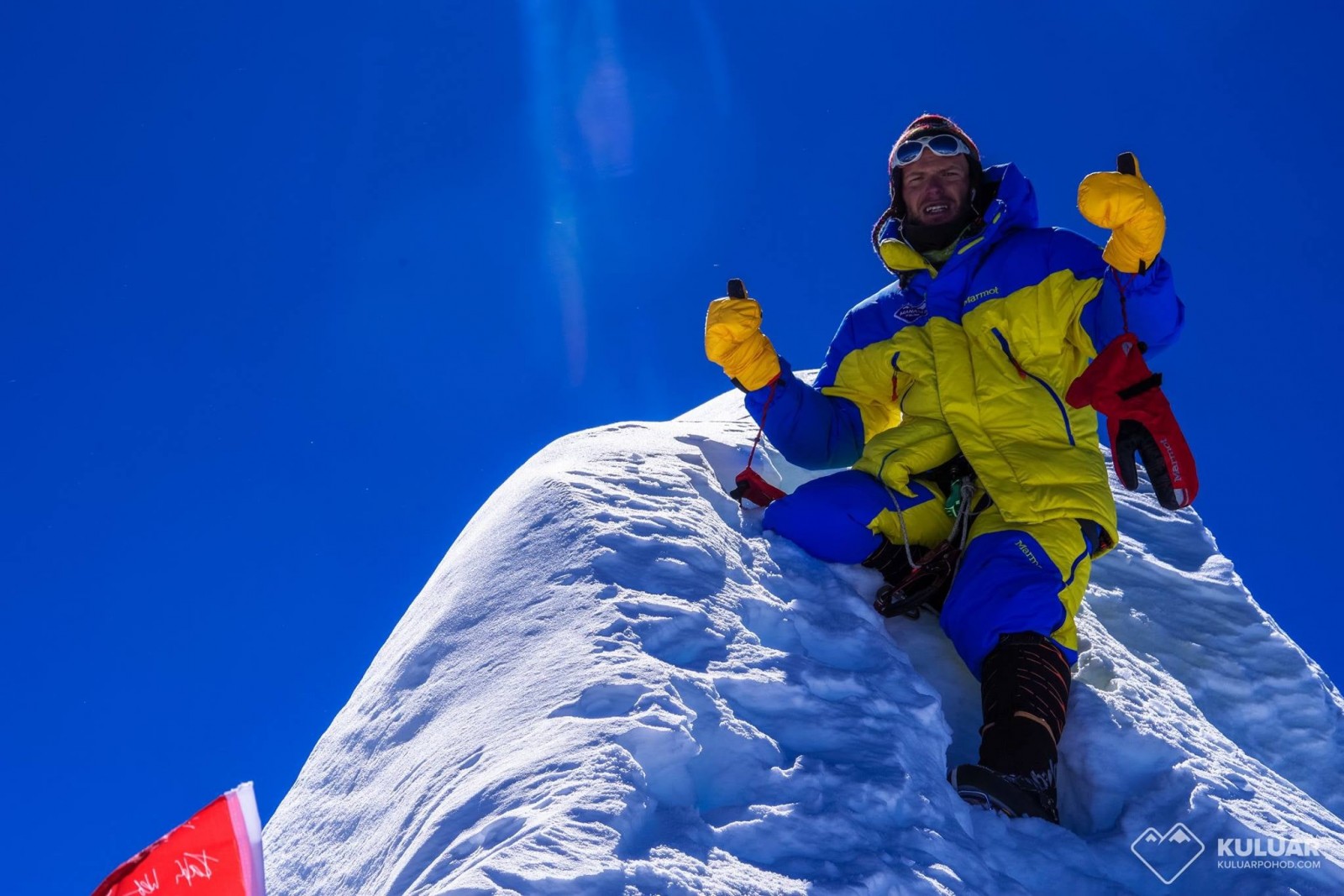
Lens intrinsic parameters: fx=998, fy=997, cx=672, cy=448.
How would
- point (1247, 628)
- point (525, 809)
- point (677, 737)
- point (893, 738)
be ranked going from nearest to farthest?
point (525, 809), point (677, 737), point (893, 738), point (1247, 628)

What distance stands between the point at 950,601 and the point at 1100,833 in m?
0.79

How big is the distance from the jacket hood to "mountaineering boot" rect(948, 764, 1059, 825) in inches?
80.8

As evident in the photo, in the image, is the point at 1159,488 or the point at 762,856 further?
the point at 1159,488

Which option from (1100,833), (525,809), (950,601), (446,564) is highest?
(446,564)

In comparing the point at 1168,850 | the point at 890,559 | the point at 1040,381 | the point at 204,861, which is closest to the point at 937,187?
the point at 1040,381

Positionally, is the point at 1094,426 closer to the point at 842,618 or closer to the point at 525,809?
the point at 842,618

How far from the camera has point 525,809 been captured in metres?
2.05

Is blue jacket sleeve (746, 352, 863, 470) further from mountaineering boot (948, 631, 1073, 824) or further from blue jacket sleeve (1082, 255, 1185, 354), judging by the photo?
mountaineering boot (948, 631, 1073, 824)

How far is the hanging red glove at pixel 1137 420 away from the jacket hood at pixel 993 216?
82cm

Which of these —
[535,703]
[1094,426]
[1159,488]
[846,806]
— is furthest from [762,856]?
[1094,426]

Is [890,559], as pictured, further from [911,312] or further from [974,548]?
[911,312]

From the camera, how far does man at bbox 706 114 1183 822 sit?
2992 millimetres

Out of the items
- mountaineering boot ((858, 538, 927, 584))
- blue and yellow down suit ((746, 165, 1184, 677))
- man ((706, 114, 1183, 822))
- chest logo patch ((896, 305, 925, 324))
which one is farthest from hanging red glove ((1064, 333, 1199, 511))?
chest logo patch ((896, 305, 925, 324))

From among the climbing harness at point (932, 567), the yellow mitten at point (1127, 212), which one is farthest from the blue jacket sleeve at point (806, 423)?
the yellow mitten at point (1127, 212)
